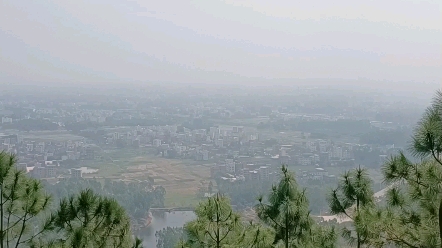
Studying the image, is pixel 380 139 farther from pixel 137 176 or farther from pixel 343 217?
pixel 343 217

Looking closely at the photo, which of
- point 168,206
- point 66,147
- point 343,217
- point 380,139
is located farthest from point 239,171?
point 343,217

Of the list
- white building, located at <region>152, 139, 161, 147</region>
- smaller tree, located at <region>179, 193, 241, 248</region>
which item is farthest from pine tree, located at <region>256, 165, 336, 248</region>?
white building, located at <region>152, 139, 161, 147</region>

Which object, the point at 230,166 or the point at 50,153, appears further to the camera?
the point at 50,153

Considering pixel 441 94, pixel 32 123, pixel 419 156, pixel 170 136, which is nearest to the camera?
pixel 441 94

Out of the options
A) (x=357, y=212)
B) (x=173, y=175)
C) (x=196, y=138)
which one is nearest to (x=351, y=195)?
Answer: (x=357, y=212)

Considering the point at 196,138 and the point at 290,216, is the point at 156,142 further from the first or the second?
the point at 290,216

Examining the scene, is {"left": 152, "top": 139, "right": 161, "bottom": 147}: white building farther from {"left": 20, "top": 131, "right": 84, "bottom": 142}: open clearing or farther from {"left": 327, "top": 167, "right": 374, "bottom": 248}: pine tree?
→ {"left": 327, "top": 167, "right": 374, "bottom": 248}: pine tree
